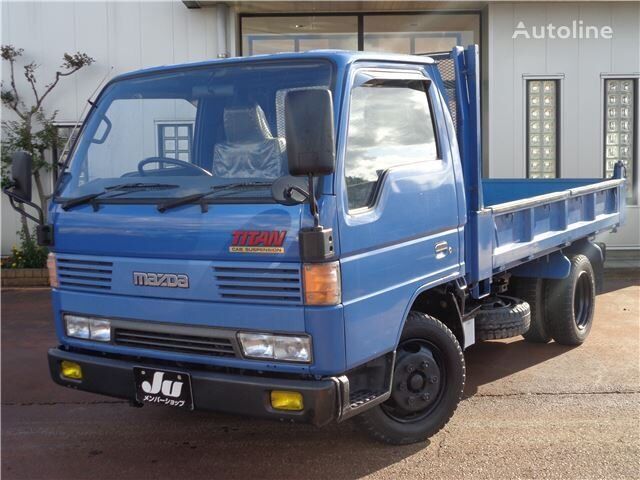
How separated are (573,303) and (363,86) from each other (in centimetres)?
353

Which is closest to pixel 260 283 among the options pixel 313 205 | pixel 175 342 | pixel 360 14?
pixel 313 205

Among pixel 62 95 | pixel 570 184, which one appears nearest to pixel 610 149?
pixel 570 184

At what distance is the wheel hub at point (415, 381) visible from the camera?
4.31 meters

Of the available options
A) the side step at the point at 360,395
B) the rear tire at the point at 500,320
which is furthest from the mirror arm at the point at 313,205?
the rear tire at the point at 500,320

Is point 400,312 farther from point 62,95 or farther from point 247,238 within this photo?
point 62,95

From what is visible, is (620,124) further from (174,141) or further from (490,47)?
(174,141)

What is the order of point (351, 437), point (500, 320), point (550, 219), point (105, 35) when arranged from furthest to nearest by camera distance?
point (105, 35) → point (550, 219) → point (500, 320) → point (351, 437)

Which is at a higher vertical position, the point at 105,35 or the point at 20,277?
the point at 105,35

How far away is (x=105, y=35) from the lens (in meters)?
10.9

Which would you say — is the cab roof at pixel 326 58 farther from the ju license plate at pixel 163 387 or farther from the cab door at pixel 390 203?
the ju license plate at pixel 163 387

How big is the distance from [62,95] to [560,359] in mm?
8006

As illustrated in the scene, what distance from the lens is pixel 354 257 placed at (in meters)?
3.74

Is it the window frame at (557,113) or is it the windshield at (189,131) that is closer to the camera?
the windshield at (189,131)

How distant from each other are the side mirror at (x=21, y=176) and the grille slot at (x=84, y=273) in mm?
445
